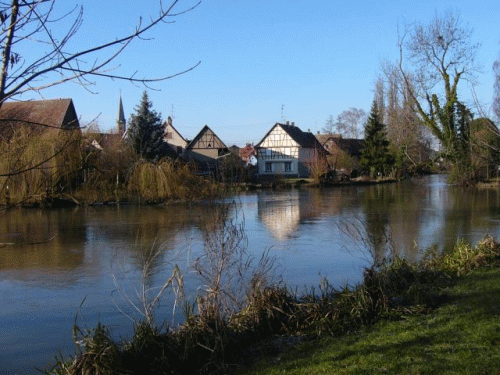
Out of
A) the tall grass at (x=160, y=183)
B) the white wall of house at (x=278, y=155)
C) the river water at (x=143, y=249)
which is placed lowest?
the river water at (x=143, y=249)

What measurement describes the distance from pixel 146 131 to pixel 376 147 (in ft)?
84.5

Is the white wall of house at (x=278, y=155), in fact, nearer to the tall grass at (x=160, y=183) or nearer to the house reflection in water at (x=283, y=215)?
the house reflection in water at (x=283, y=215)

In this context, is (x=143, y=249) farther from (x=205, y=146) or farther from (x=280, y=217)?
(x=205, y=146)

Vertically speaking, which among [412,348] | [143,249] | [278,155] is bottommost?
[143,249]

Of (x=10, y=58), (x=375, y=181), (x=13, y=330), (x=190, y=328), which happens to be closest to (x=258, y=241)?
(x=13, y=330)

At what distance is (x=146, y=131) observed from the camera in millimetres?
40500

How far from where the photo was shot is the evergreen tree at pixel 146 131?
40.0m

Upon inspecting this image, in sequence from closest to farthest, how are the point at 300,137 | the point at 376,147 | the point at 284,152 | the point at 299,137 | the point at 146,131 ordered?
1. the point at 146,131
2. the point at 376,147
3. the point at 284,152
4. the point at 299,137
5. the point at 300,137

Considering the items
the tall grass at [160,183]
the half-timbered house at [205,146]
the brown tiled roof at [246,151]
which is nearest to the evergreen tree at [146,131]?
the tall grass at [160,183]

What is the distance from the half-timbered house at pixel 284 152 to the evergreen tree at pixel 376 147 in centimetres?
632

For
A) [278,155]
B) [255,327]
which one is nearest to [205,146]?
[278,155]

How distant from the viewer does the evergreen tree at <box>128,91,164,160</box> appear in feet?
131

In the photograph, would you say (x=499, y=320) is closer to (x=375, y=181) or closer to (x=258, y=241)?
(x=258, y=241)

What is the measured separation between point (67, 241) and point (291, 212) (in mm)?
11546
